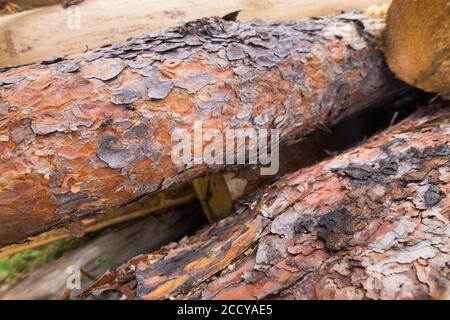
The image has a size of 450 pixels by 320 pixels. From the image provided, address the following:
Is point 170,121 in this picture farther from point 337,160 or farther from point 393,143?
point 393,143

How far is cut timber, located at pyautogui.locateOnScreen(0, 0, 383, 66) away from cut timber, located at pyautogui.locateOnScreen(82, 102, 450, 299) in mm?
849

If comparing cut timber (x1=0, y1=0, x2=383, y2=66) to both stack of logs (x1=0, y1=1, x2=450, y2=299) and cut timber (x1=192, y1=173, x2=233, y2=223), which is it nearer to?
stack of logs (x1=0, y1=1, x2=450, y2=299)

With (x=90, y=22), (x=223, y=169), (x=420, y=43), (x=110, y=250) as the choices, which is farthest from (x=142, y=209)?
(x=420, y=43)

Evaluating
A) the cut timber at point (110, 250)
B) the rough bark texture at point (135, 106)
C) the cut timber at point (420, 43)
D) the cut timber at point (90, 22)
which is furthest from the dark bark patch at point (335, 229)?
the cut timber at point (90, 22)

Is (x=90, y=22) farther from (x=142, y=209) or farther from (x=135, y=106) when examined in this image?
(x=142, y=209)

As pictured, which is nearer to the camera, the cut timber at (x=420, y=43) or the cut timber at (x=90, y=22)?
the cut timber at (x=420, y=43)

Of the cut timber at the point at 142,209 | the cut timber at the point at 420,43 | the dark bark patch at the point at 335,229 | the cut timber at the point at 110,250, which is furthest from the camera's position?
the cut timber at the point at 142,209

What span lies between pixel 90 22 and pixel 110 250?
0.99 m

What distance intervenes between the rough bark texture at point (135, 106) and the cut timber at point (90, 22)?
0.38 metres

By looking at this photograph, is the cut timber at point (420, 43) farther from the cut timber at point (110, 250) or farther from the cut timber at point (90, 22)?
the cut timber at point (110, 250)

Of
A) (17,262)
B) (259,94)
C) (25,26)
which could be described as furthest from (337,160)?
(17,262)

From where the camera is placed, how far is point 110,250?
185 centimetres

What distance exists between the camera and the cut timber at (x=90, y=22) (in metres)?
1.58

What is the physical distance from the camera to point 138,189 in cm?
117
